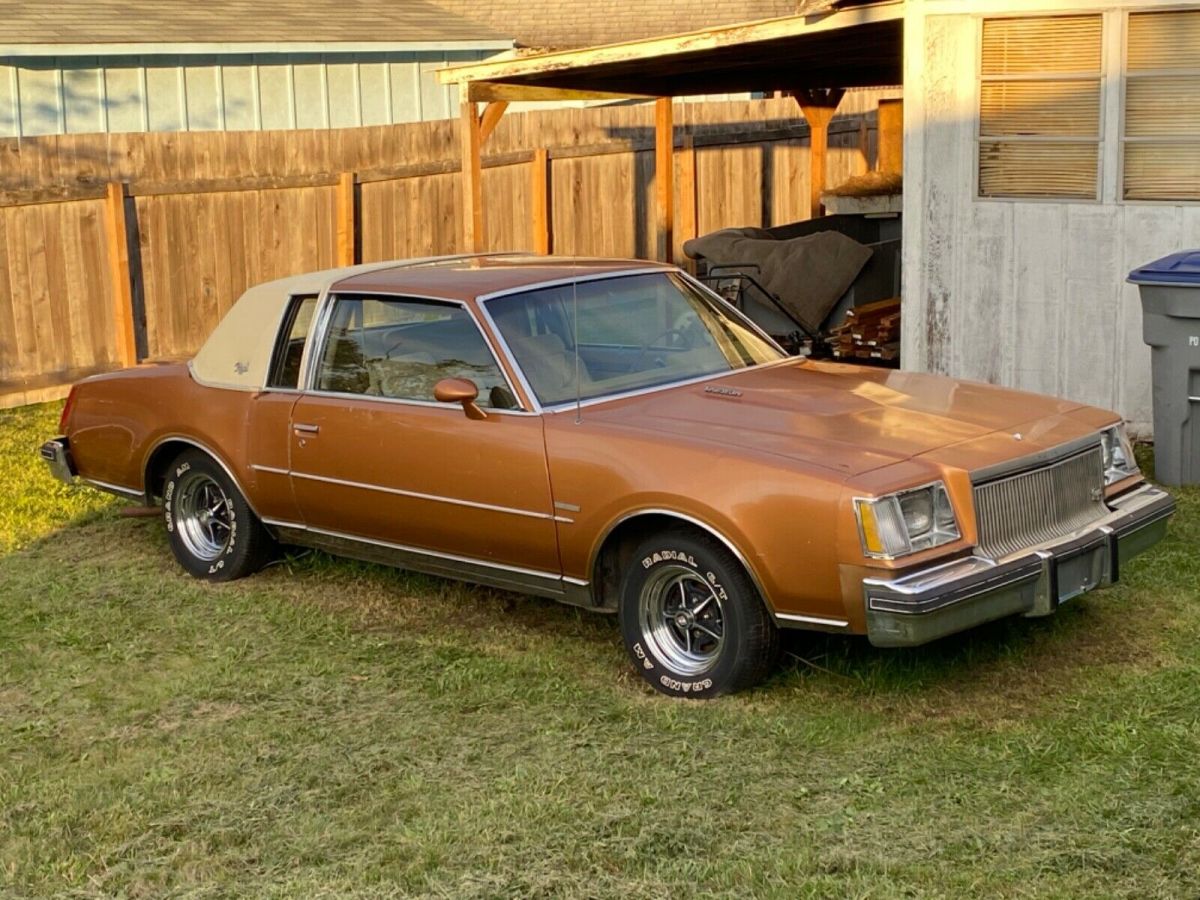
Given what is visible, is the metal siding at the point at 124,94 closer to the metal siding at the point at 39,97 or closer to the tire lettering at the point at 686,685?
the metal siding at the point at 39,97

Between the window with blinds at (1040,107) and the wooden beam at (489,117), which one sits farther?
the wooden beam at (489,117)

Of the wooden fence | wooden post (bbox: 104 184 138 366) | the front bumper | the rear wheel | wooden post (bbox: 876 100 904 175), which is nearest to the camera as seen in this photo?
the front bumper

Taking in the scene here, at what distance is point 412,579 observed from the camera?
25.1 ft

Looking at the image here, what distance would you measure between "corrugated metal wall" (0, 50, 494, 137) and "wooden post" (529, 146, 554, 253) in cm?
261

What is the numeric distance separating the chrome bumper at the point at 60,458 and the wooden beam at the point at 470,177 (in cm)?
573

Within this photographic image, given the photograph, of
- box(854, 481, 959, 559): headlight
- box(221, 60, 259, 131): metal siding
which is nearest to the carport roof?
box(854, 481, 959, 559): headlight

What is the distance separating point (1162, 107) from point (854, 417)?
4423 mm

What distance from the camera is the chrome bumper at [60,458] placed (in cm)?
834

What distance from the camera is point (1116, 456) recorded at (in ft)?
21.0

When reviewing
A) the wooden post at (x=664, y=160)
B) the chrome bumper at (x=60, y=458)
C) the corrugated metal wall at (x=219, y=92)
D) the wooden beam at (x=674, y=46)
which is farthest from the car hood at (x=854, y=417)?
the corrugated metal wall at (x=219, y=92)

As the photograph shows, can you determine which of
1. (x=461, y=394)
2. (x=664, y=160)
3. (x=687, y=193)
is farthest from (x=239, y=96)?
(x=461, y=394)

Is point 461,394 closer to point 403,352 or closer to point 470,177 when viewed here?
point 403,352

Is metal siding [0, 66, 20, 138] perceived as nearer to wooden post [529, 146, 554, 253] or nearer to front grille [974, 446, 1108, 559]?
wooden post [529, 146, 554, 253]

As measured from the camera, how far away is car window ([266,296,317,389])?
7.31 m
